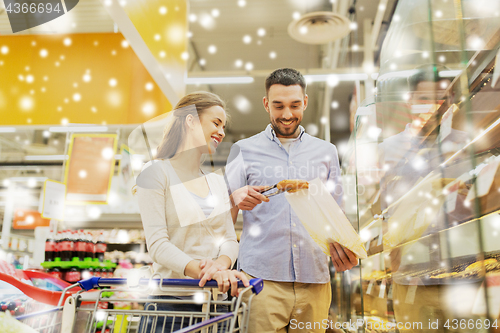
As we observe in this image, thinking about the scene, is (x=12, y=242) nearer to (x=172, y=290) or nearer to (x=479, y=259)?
(x=172, y=290)

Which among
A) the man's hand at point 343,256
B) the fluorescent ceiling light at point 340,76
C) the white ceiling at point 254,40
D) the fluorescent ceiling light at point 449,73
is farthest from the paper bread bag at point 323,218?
the fluorescent ceiling light at point 340,76

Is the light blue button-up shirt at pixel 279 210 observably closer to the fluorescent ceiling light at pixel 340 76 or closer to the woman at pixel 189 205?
the woman at pixel 189 205

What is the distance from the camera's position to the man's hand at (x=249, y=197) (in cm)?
143

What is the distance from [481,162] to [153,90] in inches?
103

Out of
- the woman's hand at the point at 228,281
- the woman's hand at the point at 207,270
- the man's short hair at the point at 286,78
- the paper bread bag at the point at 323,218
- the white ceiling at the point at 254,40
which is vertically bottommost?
the woman's hand at the point at 228,281

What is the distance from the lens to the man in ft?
4.75

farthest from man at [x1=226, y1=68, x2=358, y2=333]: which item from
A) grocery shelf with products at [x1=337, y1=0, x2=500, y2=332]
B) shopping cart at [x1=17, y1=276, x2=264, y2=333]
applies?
shopping cart at [x1=17, y1=276, x2=264, y2=333]

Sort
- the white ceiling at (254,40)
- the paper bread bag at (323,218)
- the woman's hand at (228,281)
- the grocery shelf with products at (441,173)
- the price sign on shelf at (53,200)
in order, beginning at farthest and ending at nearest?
the white ceiling at (254,40) → the price sign on shelf at (53,200) → the paper bread bag at (323,218) → the woman's hand at (228,281) → the grocery shelf with products at (441,173)

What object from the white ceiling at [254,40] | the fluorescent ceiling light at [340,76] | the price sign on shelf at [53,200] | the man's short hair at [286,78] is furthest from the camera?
the fluorescent ceiling light at [340,76]

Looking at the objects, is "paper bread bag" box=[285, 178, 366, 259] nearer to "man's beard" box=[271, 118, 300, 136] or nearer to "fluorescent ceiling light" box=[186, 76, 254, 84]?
"man's beard" box=[271, 118, 300, 136]

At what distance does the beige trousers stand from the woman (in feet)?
0.69

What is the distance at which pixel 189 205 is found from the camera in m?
1.35

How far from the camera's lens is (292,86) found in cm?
159

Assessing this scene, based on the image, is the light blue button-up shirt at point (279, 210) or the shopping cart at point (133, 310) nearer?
the shopping cart at point (133, 310)
